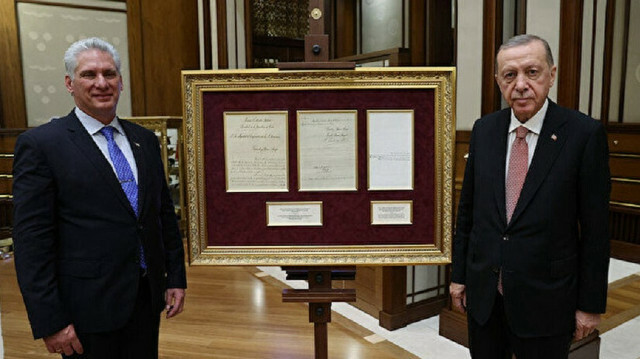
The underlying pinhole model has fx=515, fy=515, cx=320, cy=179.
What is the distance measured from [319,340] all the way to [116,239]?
683 mm

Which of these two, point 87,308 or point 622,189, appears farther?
point 622,189

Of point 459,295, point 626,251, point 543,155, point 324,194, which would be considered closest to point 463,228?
point 459,295

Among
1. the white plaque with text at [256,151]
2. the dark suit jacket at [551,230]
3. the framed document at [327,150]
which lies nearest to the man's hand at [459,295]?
the dark suit jacket at [551,230]

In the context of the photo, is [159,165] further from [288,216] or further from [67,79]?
[288,216]

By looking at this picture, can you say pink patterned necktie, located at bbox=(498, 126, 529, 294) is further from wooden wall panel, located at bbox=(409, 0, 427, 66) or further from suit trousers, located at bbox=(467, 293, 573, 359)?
wooden wall panel, located at bbox=(409, 0, 427, 66)

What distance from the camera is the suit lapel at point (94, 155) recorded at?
4.78 feet

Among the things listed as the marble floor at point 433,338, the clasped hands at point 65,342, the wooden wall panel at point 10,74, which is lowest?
the marble floor at point 433,338

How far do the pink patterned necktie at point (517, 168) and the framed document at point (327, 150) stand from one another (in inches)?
17.4

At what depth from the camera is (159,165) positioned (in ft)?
Answer: 5.57

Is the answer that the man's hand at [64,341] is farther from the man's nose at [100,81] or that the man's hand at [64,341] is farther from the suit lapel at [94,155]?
the man's nose at [100,81]

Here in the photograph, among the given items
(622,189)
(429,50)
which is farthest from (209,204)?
(622,189)

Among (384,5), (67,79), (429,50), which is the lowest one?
(67,79)

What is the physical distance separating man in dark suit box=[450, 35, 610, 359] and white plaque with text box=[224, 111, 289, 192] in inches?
23.5

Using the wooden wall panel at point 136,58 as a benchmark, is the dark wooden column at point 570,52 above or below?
below
